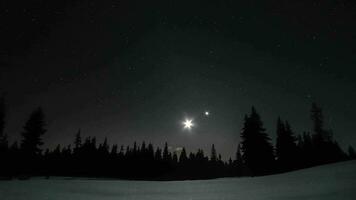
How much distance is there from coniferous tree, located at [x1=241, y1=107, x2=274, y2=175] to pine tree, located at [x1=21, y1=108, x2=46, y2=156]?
3735cm

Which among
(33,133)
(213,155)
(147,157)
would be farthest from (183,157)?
(33,133)

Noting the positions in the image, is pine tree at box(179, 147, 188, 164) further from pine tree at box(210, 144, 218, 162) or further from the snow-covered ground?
the snow-covered ground

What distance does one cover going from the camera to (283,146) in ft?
119

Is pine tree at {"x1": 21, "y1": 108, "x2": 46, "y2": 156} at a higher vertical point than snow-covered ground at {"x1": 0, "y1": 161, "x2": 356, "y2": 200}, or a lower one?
higher

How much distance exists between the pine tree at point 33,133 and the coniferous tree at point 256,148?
1471 inches

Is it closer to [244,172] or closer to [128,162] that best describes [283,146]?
[128,162]

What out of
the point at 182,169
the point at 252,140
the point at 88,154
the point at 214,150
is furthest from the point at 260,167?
the point at 214,150

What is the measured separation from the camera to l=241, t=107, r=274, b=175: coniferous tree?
31547 mm

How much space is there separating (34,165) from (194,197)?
45.5 metres

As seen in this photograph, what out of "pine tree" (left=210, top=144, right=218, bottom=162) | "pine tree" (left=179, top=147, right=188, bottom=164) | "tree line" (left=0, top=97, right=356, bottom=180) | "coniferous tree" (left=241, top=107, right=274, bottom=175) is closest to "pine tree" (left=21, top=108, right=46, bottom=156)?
"tree line" (left=0, top=97, right=356, bottom=180)

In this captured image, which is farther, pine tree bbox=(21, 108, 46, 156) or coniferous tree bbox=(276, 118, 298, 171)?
pine tree bbox=(21, 108, 46, 156)

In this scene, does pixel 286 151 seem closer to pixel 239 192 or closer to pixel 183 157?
pixel 239 192

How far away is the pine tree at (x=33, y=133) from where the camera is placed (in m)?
41.1

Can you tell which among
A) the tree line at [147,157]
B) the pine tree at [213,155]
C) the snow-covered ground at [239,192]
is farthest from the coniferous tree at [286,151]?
the pine tree at [213,155]
